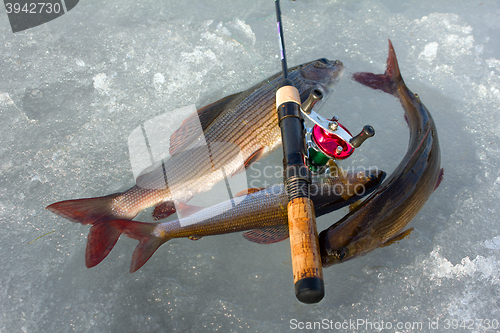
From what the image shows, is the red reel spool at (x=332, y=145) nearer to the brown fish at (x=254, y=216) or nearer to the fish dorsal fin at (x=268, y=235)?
the brown fish at (x=254, y=216)

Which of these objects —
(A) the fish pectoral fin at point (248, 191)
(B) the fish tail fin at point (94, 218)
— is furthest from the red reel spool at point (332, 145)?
(B) the fish tail fin at point (94, 218)

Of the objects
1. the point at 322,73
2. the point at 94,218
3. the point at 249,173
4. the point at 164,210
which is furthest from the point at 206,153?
the point at 322,73

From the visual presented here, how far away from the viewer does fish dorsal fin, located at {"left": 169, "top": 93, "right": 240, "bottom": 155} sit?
2.74 metres

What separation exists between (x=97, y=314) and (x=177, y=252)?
72 centimetres

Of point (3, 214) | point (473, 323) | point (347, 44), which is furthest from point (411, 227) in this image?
point (3, 214)

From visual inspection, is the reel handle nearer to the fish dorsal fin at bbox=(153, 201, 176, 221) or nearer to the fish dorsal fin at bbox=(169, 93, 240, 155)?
the fish dorsal fin at bbox=(169, 93, 240, 155)

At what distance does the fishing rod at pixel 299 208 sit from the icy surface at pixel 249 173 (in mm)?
831

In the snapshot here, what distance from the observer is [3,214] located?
104 inches

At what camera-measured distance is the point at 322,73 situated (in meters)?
3.04

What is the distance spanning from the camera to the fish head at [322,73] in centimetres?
300

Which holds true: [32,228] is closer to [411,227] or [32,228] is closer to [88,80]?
[88,80]

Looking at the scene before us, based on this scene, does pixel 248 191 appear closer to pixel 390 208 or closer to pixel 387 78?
pixel 390 208

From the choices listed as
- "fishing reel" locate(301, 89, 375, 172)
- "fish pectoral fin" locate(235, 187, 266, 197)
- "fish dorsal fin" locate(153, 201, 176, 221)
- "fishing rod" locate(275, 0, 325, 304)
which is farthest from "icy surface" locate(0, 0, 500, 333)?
"fishing rod" locate(275, 0, 325, 304)

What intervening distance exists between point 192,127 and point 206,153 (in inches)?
12.4
